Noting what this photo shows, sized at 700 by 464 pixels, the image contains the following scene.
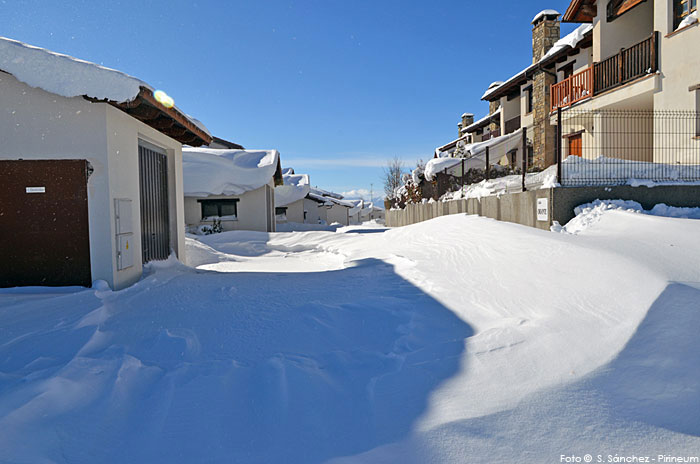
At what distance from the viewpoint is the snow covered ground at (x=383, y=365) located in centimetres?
238

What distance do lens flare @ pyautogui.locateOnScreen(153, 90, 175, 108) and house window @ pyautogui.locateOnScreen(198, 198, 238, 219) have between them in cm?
1334

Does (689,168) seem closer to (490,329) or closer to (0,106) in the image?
(490,329)

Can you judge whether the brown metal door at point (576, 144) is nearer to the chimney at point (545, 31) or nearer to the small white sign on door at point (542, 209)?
the chimney at point (545, 31)

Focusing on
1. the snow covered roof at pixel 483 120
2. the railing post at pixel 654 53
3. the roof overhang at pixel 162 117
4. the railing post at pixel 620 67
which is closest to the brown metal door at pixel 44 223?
the roof overhang at pixel 162 117

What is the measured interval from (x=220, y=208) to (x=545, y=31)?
17.0 meters

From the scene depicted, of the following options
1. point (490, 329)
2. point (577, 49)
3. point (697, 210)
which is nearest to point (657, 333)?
point (490, 329)

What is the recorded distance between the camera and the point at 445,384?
9.90 ft

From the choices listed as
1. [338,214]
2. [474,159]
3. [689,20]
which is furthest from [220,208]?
[338,214]

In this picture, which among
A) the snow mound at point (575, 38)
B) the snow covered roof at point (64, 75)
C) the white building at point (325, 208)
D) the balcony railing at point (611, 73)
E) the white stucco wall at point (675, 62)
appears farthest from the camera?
the white building at point (325, 208)

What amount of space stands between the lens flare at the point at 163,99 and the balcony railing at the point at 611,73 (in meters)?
11.1

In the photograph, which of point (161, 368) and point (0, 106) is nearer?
point (161, 368)

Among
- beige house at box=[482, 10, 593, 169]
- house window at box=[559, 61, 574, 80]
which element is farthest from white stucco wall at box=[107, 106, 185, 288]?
Result: house window at box=[559, 61, 574, 80]

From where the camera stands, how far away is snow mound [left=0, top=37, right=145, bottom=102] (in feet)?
16.6

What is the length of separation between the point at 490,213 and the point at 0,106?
8.62 metres
